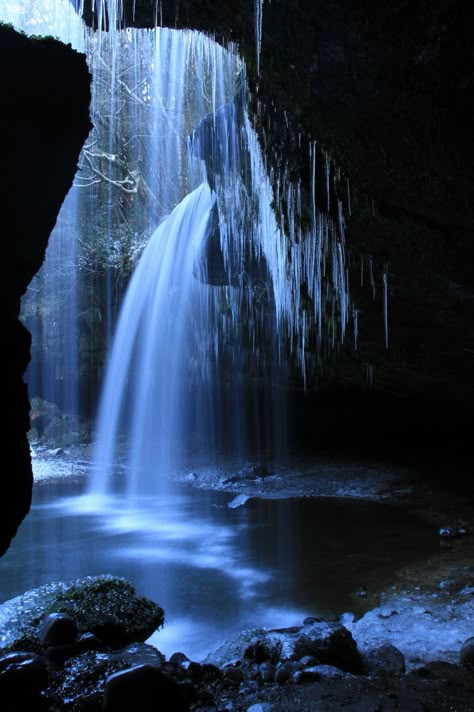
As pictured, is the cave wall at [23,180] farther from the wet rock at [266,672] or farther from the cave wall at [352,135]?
the wet rock at [266,672]

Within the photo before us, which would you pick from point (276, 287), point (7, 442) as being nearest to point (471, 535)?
point (276, 287)

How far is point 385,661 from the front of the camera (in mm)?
4172

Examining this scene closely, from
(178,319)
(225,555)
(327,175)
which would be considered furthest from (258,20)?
(178,319)

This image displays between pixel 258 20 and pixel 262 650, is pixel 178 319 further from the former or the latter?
pixel 262 650

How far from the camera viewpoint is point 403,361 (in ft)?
35.1

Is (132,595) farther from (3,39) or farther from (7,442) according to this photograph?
(3,39)

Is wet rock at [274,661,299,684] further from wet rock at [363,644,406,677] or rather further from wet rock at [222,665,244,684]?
wet rock at [363,644,406,677]

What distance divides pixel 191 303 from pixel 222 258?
3.73m

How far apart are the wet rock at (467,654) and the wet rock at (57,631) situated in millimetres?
3191

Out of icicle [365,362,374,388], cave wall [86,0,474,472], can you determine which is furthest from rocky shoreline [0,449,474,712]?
icicle [365,362,374,388]

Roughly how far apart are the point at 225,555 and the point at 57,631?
4007 millimetres

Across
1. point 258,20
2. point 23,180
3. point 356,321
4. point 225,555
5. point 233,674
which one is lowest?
point 225,555

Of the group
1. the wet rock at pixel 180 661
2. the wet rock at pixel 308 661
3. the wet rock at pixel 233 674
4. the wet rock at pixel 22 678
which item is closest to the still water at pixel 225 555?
the wet rock at pixel 180 661

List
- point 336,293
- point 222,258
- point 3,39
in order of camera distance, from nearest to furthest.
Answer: point 3,39, point 336,293, point 222,258
